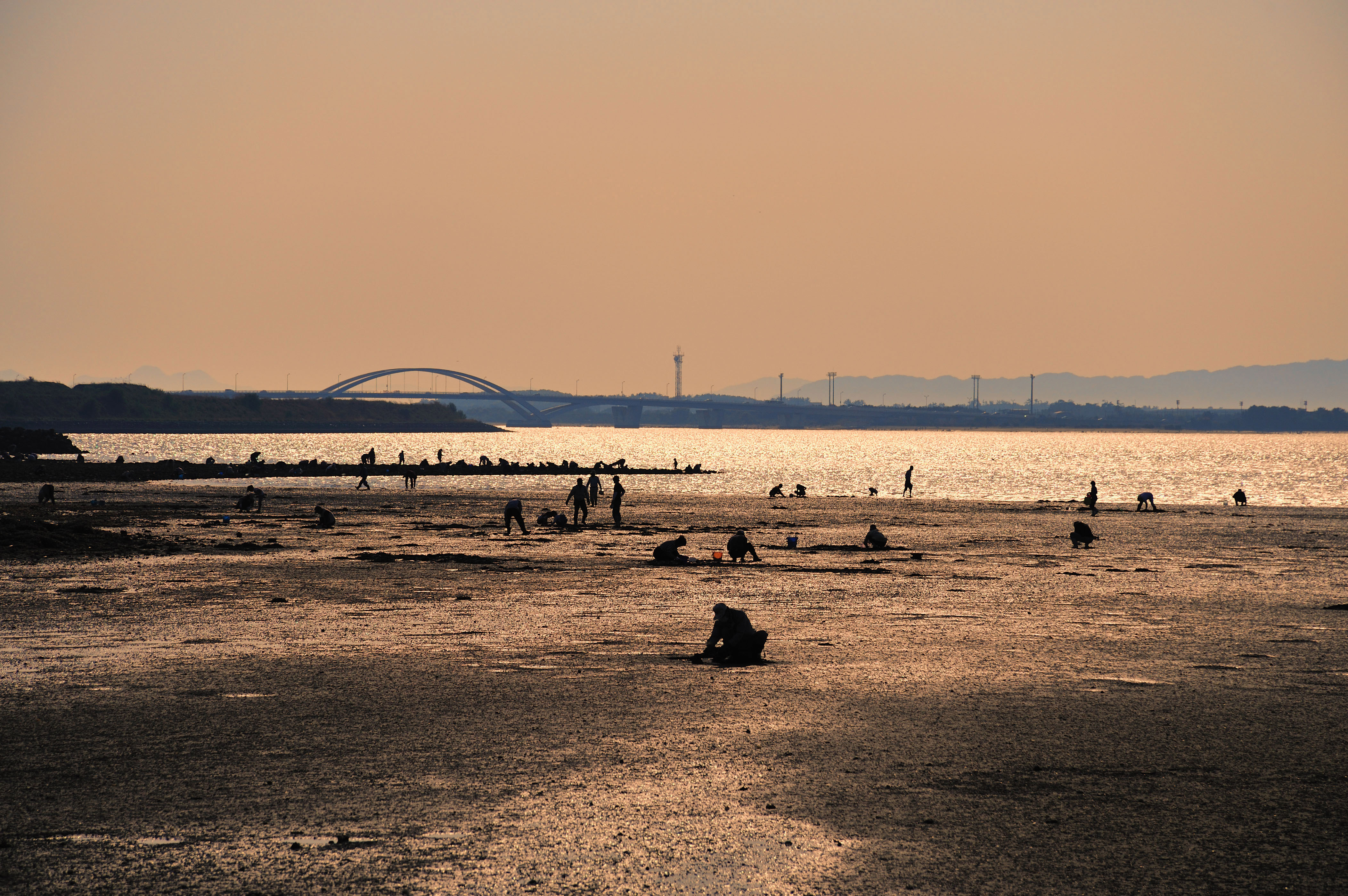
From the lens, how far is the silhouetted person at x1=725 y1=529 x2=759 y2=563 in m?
26.5

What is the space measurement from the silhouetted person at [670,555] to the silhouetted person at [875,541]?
688cm

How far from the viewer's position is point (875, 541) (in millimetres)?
30484

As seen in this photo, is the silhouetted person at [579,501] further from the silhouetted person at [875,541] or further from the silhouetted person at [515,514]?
the silhouetted person at [875,541]

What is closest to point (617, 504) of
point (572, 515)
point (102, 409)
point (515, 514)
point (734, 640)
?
point (515, 514)

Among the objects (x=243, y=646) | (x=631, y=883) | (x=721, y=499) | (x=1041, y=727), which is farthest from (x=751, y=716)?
(x=721, y=499)

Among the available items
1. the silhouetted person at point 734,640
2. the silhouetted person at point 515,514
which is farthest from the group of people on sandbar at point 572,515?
the silhouetted person at point 734,640

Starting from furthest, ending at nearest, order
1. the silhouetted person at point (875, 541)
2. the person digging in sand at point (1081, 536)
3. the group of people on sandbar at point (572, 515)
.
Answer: the group of people on sandbar at point (572, 515) < the person digging in sand at point (1081, 536) < the silhouetted person at point (875, 541)

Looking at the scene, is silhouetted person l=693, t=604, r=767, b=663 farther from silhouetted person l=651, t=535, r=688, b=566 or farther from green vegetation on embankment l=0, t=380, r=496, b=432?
green vegetation on embankment l=0, t=380, r=496, b=432

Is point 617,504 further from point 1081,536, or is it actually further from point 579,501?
point 1081,536

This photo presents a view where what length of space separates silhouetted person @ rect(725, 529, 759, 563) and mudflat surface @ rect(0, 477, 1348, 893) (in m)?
3.60

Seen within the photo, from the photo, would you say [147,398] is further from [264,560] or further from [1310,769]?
A: [1310,769]

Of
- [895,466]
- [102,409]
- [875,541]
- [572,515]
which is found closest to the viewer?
[875,541]

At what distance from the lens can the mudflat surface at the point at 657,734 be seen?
7.16 meters

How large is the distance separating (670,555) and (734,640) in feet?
39.0
